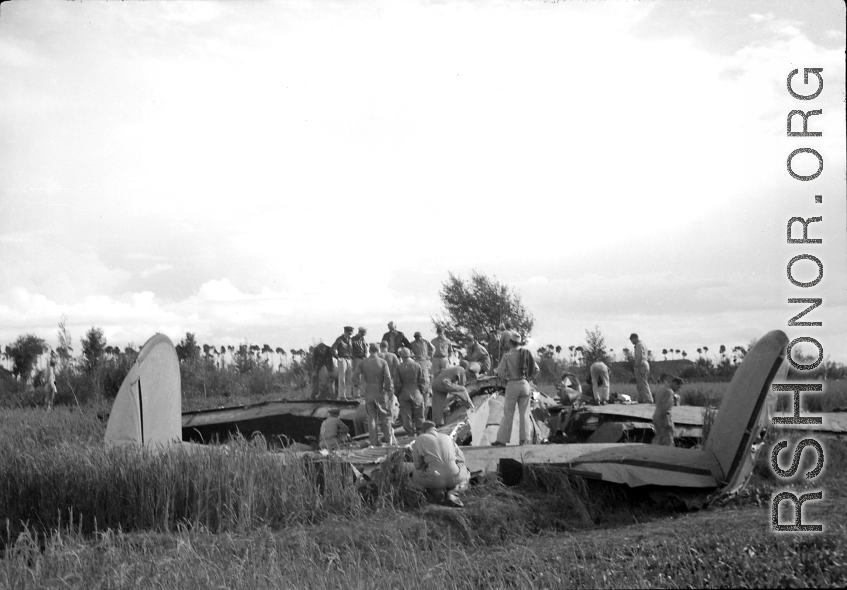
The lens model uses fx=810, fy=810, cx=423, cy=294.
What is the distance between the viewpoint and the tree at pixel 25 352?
1458 inches

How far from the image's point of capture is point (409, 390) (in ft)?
48.8

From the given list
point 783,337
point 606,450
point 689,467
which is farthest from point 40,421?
point 783,337

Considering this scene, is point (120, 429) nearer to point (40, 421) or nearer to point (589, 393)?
point (40, 421)

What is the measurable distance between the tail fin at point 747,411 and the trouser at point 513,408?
124 inches

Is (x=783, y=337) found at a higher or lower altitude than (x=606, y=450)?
higher

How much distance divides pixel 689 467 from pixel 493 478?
8.90ft

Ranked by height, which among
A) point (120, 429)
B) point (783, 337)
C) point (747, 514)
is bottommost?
point (747, 514)

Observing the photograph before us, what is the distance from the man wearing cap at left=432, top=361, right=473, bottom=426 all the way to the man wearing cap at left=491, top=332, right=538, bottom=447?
1400mm

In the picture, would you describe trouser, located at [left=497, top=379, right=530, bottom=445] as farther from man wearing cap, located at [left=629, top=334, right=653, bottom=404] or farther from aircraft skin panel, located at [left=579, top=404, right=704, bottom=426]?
man wearing cap, located at [left=629, top=334, right=653, bottom=404]

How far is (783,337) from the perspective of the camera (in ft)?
36.1

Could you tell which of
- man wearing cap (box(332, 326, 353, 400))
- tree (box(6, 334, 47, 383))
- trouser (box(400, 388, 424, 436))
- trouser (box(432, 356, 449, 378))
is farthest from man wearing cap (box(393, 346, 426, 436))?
tree (box(6, 334, 47, 383))

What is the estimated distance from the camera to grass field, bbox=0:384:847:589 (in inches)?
286

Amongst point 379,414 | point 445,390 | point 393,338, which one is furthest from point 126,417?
point 393,338

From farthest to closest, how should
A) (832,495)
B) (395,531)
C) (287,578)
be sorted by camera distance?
(832,495)
(395,531)
(287,578)
